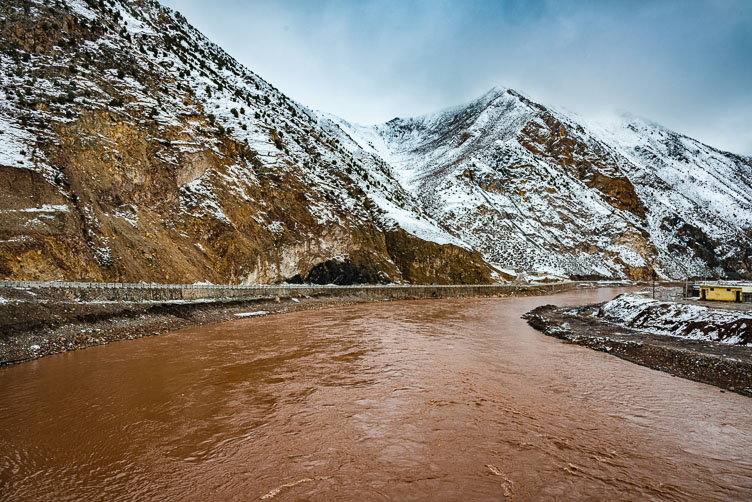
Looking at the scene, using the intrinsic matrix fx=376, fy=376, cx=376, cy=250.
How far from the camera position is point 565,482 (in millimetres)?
6680

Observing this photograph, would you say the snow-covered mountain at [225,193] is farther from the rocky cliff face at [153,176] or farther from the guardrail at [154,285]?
the guardrail at [154,285]

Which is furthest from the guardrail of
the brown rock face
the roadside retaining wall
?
the brown rock face

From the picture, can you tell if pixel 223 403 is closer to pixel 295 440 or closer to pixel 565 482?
pixel 295 440

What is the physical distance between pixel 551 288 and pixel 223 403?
65572 mm

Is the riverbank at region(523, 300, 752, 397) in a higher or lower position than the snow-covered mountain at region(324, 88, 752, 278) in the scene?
lower

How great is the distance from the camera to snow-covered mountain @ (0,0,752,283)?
2668 cm

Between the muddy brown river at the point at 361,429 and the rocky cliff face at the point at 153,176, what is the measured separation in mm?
13673

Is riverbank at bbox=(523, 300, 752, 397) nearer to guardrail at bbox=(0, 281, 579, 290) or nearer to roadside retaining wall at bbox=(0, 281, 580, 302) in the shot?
roadside retaining wall at bbox=(0, 281, 580, 302)

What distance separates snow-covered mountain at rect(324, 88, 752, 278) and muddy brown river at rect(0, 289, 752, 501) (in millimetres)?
71259

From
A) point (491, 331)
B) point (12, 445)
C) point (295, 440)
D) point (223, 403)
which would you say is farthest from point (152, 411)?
point (491, 331)

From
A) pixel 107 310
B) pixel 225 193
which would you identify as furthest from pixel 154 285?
pixel 225 193

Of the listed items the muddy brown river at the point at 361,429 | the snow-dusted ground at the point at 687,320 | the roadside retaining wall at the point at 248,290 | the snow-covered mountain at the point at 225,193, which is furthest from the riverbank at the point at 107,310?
the snow-dusted ground at the point at 687,320

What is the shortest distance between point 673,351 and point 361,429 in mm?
14833

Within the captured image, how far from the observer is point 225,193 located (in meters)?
39.5
